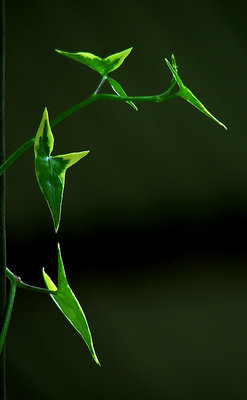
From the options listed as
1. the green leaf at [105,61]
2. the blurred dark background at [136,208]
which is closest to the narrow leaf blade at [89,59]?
the green leaf at [105,61]

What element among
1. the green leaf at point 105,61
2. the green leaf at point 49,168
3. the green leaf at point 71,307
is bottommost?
the green leaf at point 71,307

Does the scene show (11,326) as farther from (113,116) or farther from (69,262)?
(113,116)

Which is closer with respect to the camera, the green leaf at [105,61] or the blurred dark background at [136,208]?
the green leaf at [105,61]

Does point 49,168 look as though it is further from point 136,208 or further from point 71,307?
point 136,208

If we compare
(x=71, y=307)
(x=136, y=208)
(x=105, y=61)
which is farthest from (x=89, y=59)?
(x=136, y=208)

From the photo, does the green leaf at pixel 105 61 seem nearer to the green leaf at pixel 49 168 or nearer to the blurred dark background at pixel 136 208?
the green leaf at pixel 49 168

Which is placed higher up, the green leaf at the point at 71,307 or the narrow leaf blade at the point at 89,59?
the narrow leaf blade at the point at 89,59

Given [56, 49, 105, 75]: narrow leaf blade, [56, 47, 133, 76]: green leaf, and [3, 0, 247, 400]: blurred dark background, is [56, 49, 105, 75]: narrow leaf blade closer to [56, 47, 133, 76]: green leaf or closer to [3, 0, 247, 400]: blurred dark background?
[56, 47, 133, 76]: green leaf
